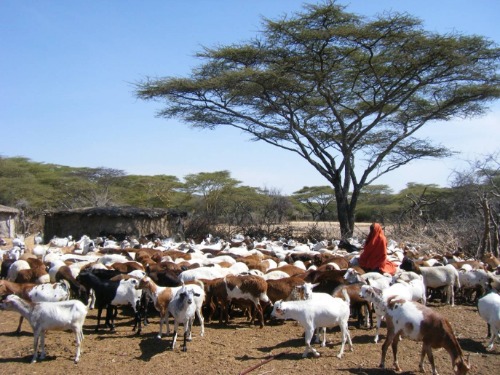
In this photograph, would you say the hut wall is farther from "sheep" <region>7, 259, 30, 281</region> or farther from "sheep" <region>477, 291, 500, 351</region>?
"sheep" <region>477, 291, 500, 351</region>

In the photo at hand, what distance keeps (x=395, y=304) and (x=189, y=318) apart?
8.87ft

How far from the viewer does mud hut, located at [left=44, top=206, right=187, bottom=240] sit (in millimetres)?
20766

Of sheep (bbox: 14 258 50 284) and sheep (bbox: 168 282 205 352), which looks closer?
sheep (bbox: 168 282 205 352)

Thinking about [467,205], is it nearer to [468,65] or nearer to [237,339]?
[468,65]

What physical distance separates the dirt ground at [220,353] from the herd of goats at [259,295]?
7.4 inches

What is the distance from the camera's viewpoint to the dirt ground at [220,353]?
6.62 meters

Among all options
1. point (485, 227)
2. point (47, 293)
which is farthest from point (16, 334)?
point (485, 227)

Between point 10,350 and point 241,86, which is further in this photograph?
point 241,86

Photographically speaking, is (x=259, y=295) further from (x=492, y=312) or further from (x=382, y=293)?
(x=492, y=312)

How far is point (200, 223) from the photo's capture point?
24.8 meters

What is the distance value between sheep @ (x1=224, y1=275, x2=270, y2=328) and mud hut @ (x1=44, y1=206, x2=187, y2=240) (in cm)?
1270

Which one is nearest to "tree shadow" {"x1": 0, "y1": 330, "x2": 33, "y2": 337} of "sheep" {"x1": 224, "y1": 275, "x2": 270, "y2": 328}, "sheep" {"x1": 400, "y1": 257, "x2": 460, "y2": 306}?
"sheep" {"x1": 224, "y1": 275, "x2": 270, "y2": 328}

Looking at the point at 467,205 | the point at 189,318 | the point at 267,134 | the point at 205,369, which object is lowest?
the point at 205,369

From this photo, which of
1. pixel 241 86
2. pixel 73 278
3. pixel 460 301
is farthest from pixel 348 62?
pixel 73 278
